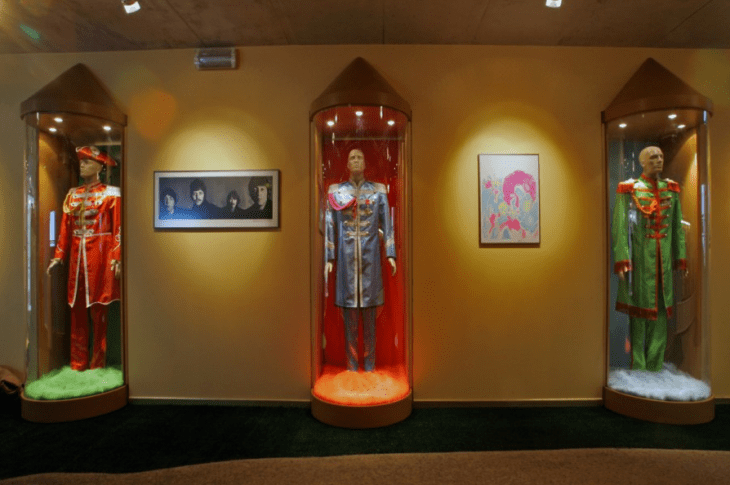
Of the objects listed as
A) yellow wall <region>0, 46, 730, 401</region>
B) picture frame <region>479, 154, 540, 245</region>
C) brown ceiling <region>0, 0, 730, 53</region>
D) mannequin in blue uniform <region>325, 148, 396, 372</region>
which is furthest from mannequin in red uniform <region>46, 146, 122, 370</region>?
picture frame <region>479, 154, 540, 245</region>

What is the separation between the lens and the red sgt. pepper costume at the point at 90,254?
3.22 meters

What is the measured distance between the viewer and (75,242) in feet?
10.6

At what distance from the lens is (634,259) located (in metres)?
3.16

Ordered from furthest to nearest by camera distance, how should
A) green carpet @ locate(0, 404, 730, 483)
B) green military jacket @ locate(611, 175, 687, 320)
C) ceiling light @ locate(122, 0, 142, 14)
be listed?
green military jacket @ locate(611, 175, 687, 320), ceiling light @ locate(122, 0, 142, 14), green carpet @ locate(0, 404, 730, 483)

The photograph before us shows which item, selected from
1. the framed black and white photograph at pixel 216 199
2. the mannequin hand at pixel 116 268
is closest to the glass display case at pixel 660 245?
the framed black and white photograph at pixel 216 199

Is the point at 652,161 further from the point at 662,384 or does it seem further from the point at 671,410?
the point at 671,410

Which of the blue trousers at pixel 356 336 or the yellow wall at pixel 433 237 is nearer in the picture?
the blue trousers at pixel 356 336

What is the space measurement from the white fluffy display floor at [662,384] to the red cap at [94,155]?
4.62 metres

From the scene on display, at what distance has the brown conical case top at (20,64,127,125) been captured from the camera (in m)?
3.04

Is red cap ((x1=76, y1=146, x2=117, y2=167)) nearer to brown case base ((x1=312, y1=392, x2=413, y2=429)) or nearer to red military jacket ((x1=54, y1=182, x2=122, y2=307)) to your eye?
red military jacket ((x1=54, y1=182, x2=122, y2=307))

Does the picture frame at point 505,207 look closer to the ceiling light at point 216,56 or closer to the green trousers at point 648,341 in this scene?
the green trousers at point 648,341

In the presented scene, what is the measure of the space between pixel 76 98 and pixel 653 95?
4.56 m

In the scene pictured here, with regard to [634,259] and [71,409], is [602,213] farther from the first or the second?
[71,409]

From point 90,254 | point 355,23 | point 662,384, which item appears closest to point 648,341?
point 662,384
